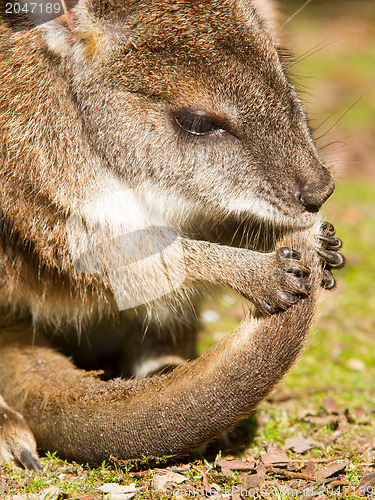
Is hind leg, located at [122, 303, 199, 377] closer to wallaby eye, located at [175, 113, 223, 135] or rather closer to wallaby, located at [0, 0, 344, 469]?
wallaby, located at [0, 0, 344, 469]

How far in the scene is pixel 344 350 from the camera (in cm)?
562

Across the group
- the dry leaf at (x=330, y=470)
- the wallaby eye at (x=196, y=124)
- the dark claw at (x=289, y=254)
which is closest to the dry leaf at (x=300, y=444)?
the dry leaf at (x=330, y=470)

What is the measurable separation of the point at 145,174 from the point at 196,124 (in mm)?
395

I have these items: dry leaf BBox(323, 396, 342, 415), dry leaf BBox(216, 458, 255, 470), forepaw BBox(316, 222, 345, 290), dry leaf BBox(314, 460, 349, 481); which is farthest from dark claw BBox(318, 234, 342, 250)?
dry leaf BBox(323, 396, 342, 415)

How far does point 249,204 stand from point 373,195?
587 cm

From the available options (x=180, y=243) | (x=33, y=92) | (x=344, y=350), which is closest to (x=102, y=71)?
(x=33, y=92)

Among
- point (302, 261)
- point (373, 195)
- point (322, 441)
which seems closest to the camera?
point (302, 261)

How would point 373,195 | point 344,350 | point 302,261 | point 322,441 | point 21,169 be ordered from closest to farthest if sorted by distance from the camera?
point 302,261
point 21,169
point 322,441
point 344,350
point 373,195

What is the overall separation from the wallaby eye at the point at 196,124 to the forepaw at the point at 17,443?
189 centimetres

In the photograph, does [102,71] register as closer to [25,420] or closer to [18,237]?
[18,237]

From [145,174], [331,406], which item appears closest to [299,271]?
[145,174]

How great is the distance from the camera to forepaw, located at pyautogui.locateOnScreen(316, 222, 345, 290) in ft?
11.3

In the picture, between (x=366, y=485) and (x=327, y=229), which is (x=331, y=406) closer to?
(x=366, y=485)

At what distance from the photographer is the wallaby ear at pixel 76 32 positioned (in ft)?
11.4
